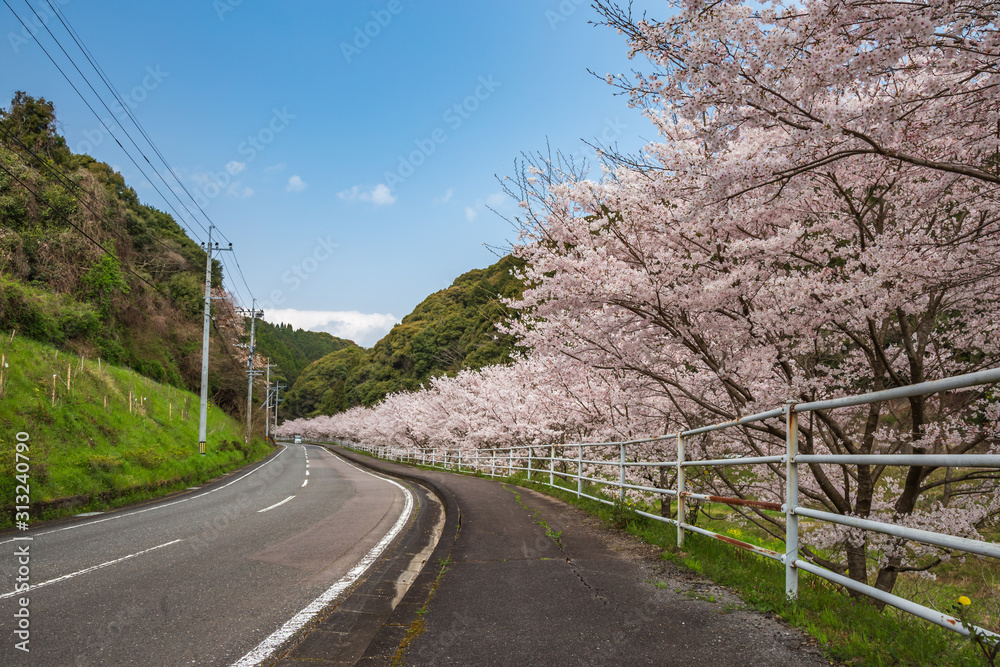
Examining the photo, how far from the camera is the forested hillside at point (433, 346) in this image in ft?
121

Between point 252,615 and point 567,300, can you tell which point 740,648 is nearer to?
point 252,615

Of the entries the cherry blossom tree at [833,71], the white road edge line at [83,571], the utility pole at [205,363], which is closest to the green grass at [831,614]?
the cherry blossom tree at [833,71]

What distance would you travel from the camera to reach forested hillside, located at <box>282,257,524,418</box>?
37.0 metres

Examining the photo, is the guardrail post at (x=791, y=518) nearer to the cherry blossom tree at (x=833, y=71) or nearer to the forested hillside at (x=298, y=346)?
the cherry blossom tree at (x=833, y=71)

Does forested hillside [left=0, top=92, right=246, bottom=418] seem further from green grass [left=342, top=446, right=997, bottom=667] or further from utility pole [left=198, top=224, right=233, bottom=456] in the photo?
green grass [left=342, top=446, right=997, bottom=667]

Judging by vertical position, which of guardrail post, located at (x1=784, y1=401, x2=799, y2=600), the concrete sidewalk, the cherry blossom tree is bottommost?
the concrete sidewalk

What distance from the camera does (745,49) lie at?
4.04m

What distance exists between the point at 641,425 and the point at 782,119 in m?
8.18

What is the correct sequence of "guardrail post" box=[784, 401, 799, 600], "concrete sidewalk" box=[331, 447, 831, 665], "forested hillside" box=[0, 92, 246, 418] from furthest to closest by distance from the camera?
"forested hillside" box=[0, 92, 246, 418] → "guardrail post" box=[784, 401, 799, 600] → "concrete sidewalk" box=[331, 447, 831, 665]

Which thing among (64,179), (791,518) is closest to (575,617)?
(791,518)

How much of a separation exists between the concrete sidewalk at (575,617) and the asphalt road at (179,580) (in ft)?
3.46

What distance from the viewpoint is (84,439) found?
1441 cm

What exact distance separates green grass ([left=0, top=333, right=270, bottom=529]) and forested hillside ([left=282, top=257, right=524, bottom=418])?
1011cm

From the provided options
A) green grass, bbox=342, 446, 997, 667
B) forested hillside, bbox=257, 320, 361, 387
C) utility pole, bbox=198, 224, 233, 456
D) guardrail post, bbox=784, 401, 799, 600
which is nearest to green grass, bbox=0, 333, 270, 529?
utility pole, bbox=198, 224, 233, 456
